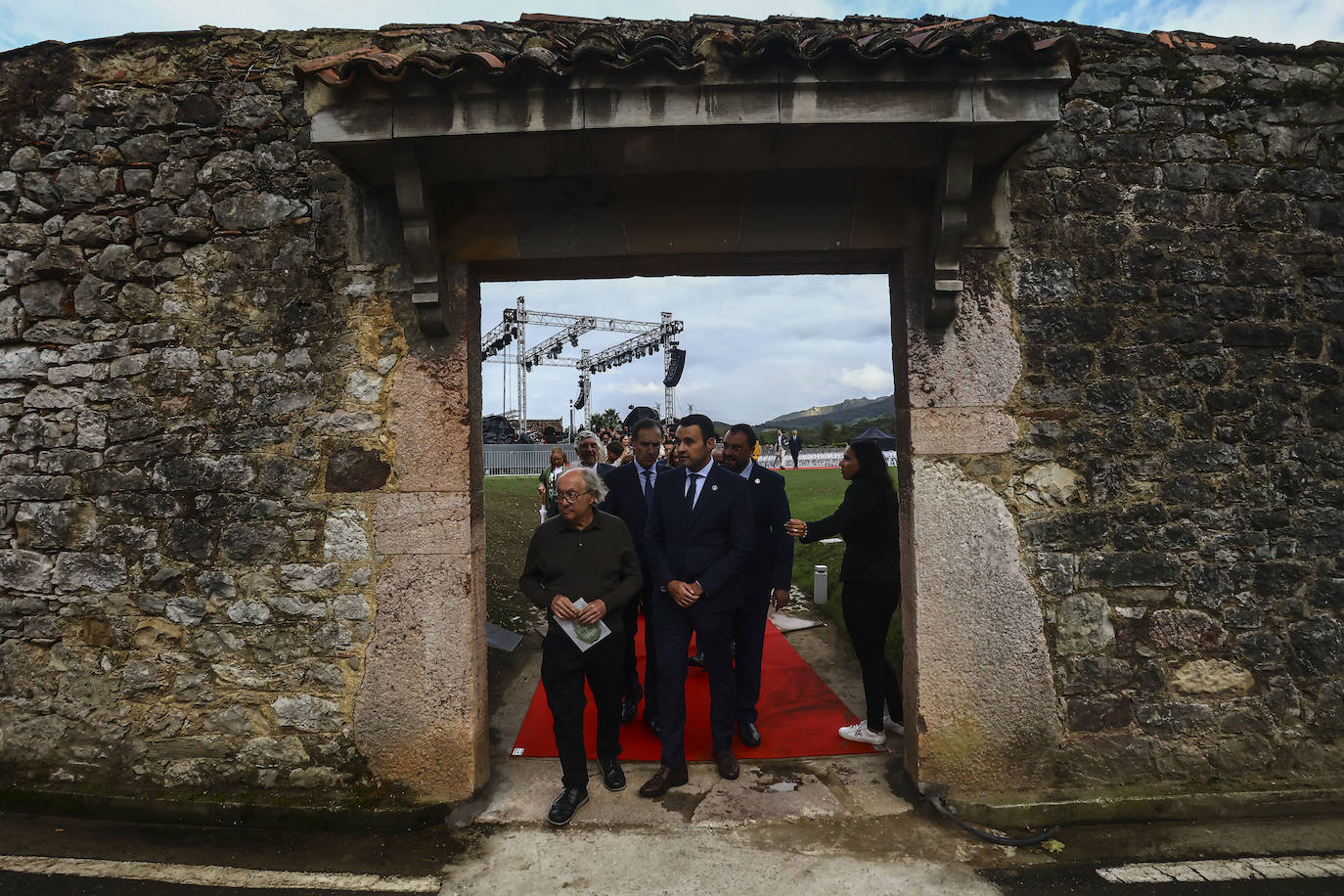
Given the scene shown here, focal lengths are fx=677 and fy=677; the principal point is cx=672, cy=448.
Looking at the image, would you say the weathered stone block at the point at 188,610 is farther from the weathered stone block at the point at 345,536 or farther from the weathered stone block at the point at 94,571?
the weathered stone block at the point at 345,536

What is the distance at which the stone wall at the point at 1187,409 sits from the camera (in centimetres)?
339

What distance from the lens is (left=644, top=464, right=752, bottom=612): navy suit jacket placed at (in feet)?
12.1

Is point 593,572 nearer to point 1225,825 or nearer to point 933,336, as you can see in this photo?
point 933,336

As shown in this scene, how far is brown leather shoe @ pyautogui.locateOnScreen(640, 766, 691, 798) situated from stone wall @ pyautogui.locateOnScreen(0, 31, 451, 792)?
144cm

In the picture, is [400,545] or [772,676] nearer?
[400,545]

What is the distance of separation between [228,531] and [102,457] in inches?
30.3

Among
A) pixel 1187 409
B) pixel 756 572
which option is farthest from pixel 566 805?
pixel 1187 409

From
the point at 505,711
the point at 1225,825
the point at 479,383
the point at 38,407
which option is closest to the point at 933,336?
the point at 479,383

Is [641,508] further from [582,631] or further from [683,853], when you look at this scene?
[683,853]

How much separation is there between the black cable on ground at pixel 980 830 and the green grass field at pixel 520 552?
242cm

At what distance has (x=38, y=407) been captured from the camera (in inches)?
138

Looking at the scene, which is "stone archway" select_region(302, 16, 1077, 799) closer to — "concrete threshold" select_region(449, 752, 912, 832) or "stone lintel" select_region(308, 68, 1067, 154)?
"stone lintel" select_region(308, 68, 1067, 154)

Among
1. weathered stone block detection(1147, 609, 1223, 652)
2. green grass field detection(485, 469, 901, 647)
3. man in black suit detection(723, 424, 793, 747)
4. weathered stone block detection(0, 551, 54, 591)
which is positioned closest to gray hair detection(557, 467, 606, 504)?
man in black suit detection(723, 424, 793, 747)

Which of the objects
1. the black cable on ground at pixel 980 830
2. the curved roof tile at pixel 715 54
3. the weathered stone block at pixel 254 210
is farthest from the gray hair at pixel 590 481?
the black cable on ground at pixel 980 830
